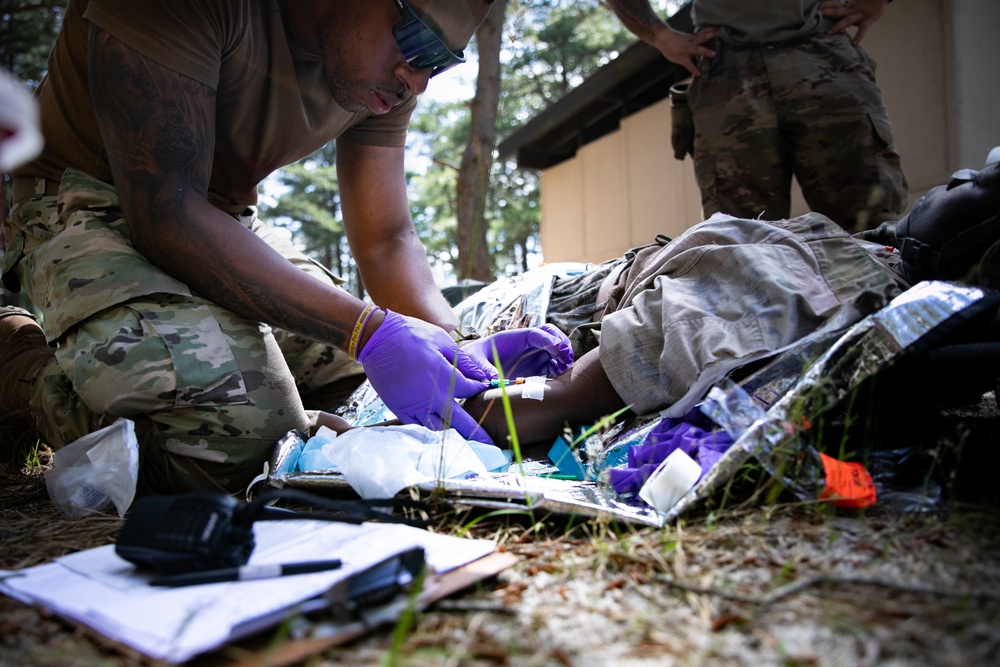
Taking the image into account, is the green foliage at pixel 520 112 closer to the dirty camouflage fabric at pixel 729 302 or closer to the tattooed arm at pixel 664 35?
the tattooed arm at pixel 664 35

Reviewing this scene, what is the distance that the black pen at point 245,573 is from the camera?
3.11 feet

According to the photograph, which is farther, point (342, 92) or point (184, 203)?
point (342, 92)

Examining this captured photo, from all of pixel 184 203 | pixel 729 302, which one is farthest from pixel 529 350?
pixel 184 203

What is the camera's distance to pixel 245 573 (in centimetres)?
96

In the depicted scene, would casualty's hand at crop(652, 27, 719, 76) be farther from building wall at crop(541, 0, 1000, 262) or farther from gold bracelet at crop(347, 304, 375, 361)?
building wall at crop(541, 0, 1000, 262)

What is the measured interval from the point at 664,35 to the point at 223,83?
232cm

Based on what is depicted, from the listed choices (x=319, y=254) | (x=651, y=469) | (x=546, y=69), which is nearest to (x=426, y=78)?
(x=651, y=469)

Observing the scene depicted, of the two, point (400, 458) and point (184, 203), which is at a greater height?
point (184, 203)

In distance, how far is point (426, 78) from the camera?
2.15m

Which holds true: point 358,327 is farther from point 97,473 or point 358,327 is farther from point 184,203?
point 97,473

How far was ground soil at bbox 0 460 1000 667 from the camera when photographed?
2.56ft

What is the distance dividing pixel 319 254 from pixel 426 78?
2374 cm

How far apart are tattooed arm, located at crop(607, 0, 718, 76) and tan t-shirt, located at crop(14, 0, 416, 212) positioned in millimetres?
1742

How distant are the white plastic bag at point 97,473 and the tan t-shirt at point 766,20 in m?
2.96
